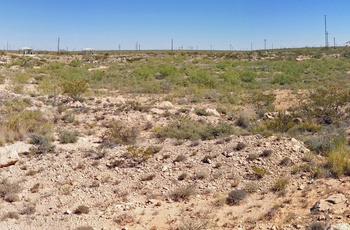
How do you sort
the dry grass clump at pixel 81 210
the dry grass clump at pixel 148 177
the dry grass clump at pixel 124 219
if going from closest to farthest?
the dry grass clump at pixel 124 219
the dry grass clump at pixel 81 210
the dry grass clump at pixel 148 177

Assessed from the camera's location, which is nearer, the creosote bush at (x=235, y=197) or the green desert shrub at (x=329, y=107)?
the creosote bush at (x=235, y=197)

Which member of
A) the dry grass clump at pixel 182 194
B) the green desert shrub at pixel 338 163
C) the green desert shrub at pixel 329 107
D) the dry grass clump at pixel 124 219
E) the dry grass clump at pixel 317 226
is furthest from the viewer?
the green desert shrub at pixel 329 107

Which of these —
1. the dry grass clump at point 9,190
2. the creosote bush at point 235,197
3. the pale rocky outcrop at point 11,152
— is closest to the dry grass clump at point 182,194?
the creosote bush at point 235,197

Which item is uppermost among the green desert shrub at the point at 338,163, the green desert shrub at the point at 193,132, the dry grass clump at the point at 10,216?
the green desert shrub at the point at 193,132

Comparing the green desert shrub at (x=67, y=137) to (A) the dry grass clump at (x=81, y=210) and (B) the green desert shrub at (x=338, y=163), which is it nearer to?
(A) the dry grass clump at (x=81, y=210)

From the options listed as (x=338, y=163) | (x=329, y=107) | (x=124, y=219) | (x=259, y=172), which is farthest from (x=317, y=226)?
(x=329, y=107)

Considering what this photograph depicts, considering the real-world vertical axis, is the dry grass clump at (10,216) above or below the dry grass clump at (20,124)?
below

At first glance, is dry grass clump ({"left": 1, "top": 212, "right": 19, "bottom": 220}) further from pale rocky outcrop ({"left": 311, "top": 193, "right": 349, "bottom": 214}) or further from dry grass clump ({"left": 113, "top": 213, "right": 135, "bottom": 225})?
pale rocky outcrop ({"left": 311, "top": 193, "right": 349, "bottom": 214})

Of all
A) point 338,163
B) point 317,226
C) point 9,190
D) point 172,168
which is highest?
point 338,163

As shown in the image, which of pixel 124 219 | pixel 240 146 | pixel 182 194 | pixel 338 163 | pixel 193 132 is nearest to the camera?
pixel 124 219

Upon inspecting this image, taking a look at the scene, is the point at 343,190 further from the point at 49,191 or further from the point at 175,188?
the point at 49,191

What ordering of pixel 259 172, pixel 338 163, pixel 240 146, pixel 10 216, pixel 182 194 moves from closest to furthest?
pixel 10 216 → pixel 182 194 → pixel 338 163 → pixel 259 172 → pixel 240 146

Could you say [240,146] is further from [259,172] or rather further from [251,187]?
Answer: [251,187]

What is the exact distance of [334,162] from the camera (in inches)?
291
